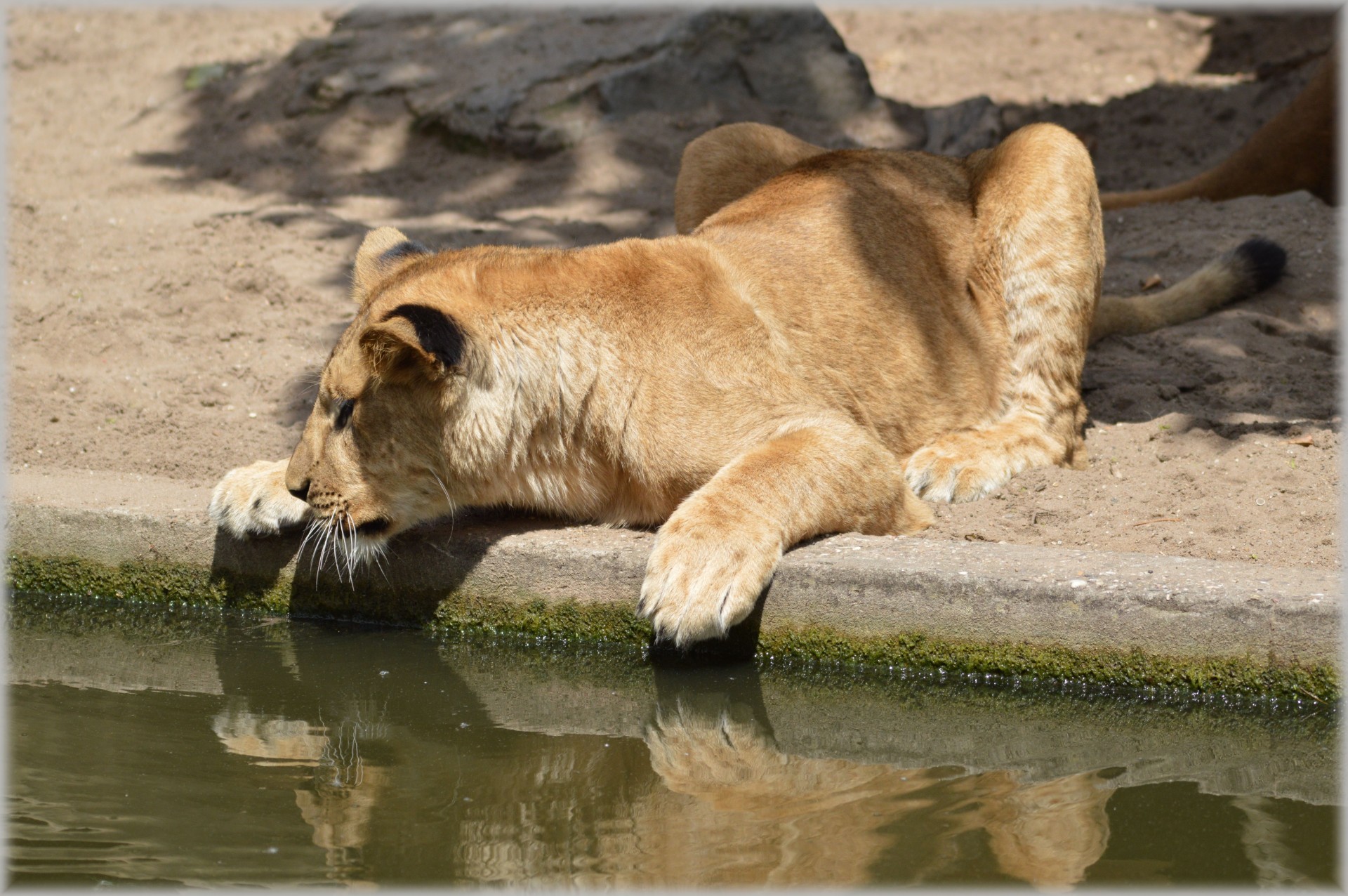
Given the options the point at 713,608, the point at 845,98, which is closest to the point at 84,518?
the point at 713,608

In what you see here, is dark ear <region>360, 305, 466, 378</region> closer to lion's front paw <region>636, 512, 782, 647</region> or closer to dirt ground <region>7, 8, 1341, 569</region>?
lion's front paw <region>636, 512, 782, 647</region>

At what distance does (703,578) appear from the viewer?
4.10 meters

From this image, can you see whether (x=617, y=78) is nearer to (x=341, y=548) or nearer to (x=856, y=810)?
(x=341, y=548)

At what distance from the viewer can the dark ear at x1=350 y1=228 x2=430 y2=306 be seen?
501cm

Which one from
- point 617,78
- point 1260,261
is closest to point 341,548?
point 1260,261

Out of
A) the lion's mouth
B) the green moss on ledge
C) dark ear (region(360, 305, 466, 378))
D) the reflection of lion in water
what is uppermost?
Result: dark ear (region(360, 305, 466, 378))

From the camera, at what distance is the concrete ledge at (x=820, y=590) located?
153 inches

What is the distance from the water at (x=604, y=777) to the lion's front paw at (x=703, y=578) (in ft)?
0.76

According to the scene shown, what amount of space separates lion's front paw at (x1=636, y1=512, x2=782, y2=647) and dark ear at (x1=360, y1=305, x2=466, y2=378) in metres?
0.86

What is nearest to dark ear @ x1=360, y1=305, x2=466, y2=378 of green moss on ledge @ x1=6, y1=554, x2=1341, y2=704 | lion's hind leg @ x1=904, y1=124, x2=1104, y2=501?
green moss on ledge @ x1=6, y1=554, x2=1341, y2=704

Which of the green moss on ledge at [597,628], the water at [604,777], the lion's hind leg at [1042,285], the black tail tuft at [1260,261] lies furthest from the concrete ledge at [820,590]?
the black tail tuft at [1260,261]

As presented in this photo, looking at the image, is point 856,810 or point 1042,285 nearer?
point 856,810

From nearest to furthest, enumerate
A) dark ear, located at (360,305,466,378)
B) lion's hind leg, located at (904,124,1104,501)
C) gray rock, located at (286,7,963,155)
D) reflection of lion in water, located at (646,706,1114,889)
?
reflection of lion in water, located at (646,706,1114,889), dark ear, located at (360,305,466,378), lion's hind leg, located at (904,124,1104,501), gray rock, located at (286,7,963,155)

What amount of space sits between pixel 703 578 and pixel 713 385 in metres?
0.83
